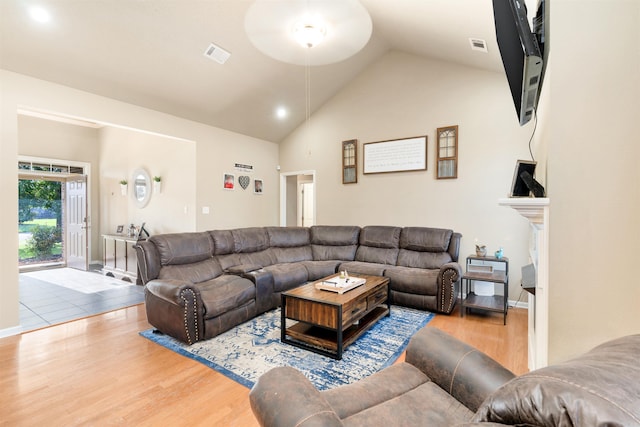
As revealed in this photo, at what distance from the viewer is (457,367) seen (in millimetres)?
1306

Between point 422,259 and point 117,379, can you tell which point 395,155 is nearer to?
point 422,259

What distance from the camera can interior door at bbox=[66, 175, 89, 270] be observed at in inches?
241

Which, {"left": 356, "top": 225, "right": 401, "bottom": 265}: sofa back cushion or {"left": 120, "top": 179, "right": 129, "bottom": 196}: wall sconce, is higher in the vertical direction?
{"left": 120, "top": 179, "right": 129, "bottom": 196}: wall sconce

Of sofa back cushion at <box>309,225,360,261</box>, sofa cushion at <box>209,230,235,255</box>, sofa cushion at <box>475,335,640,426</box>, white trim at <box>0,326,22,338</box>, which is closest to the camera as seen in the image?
sofa cushion at <box>475,335,640,426</box>

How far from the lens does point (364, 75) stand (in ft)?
16.5

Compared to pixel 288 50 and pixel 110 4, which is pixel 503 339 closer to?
pixel 288 50

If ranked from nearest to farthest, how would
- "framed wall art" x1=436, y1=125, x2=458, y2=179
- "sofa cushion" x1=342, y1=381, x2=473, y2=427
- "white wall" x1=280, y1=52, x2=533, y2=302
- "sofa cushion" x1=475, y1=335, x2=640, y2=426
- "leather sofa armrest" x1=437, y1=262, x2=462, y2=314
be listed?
"sofa cushion" x1=475, y1=335, x2=640, y2=426 < "sofa cushion" x1=342, y1=381, x2=473, y2=427 < "leather sofa armrest" x1=437, y1=262, x2=462, y2=314 < "white wall" x1=280, y1=52, x2=533, y2=302 < "framed wall art" x1=436, y1=125, x2=458, y2=179

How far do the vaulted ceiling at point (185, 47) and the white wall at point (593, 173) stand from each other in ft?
4.97

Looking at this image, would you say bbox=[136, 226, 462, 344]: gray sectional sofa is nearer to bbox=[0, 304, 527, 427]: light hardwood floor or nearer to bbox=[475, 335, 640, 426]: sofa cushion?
bbox=[0, 304, 527, 427]: light hardwood floor

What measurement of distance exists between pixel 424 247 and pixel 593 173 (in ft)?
9.68

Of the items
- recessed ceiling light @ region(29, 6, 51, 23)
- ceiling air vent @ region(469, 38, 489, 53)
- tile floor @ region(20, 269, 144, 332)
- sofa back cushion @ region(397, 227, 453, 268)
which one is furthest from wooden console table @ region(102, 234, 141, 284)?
ceiling air vent @ region(469, 38, 489, 53)

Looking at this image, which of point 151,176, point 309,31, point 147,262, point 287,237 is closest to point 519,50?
point 309,31

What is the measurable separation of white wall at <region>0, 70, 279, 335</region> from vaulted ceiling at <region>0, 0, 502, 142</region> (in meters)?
0.15

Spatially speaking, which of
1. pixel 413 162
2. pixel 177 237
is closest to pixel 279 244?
pixel 177 237
